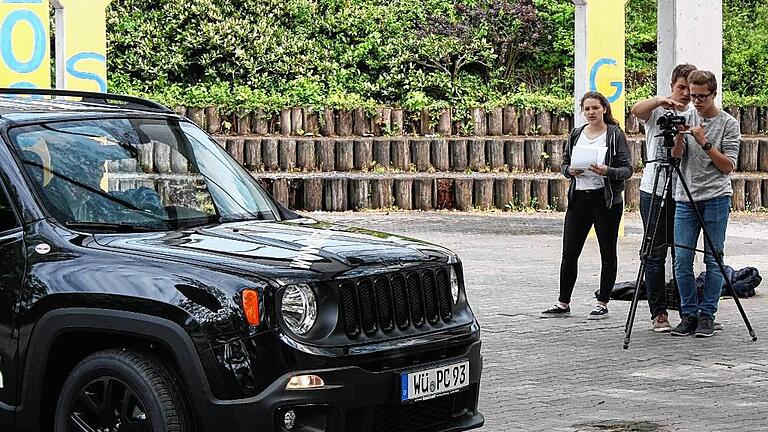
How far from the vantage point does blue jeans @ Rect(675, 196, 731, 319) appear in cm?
1062

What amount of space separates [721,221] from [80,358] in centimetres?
587

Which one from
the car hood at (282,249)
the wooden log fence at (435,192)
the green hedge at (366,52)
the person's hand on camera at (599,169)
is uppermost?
the green hedge at (366,52)

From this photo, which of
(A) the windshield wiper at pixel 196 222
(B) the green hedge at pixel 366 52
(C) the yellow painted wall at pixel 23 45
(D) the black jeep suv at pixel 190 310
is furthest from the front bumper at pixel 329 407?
(B) the green hedge at pixel 366 52

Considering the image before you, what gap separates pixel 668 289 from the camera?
12023 millimetres

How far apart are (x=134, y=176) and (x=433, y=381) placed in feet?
5.93

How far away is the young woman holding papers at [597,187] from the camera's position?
454 inches

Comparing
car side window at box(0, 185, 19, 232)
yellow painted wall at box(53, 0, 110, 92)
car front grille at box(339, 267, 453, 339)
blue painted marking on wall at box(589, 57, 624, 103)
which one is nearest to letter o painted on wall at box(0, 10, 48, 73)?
yellow painted wall at box(53, 0, 110, 92)

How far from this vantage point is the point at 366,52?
2622 centimetres

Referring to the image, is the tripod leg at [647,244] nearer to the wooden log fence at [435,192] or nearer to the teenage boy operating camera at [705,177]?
the teenage boy operating camera at [705,177]

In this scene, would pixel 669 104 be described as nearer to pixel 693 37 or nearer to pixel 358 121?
pixel 693 37

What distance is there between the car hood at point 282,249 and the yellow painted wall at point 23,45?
10.0m

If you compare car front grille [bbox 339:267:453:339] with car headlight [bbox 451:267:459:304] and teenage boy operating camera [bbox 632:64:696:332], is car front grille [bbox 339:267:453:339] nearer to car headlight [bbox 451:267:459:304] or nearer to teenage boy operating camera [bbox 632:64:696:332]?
car headlight [bbox 451:267:459:304]

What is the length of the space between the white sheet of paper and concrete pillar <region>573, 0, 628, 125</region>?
22.8ft

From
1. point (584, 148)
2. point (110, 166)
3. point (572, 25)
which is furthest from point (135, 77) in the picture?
point (110, 166)
